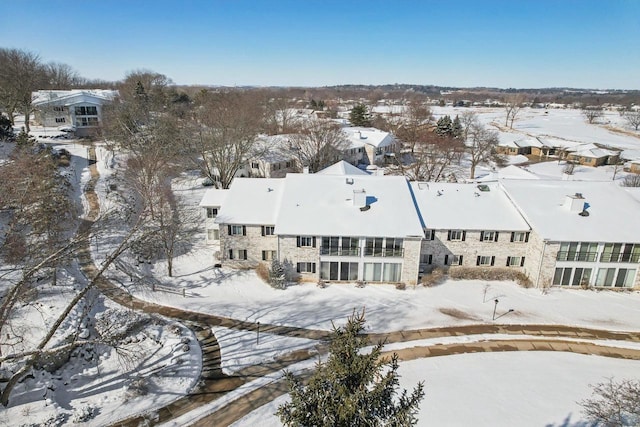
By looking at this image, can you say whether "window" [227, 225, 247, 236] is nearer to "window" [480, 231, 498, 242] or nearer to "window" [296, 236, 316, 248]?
"window" [296, 236, 316, 248]

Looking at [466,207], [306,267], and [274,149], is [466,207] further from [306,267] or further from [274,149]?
[274,149]

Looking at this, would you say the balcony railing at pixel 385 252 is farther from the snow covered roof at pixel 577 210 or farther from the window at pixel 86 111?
the window at pixel 86 111

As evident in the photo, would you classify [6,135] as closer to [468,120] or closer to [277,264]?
[277,264]

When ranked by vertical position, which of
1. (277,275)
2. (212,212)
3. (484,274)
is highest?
(212,212)

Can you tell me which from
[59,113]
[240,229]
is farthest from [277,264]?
[59,113]

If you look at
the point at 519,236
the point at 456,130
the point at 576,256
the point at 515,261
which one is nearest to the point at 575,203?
the point at 576,256

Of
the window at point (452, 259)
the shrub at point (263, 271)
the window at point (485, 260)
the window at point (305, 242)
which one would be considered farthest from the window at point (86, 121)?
the window at point (485, 260)

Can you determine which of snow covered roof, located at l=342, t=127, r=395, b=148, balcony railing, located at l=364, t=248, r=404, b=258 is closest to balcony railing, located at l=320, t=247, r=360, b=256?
balcony railing, located at l=364, t=248, r=404, b=258
